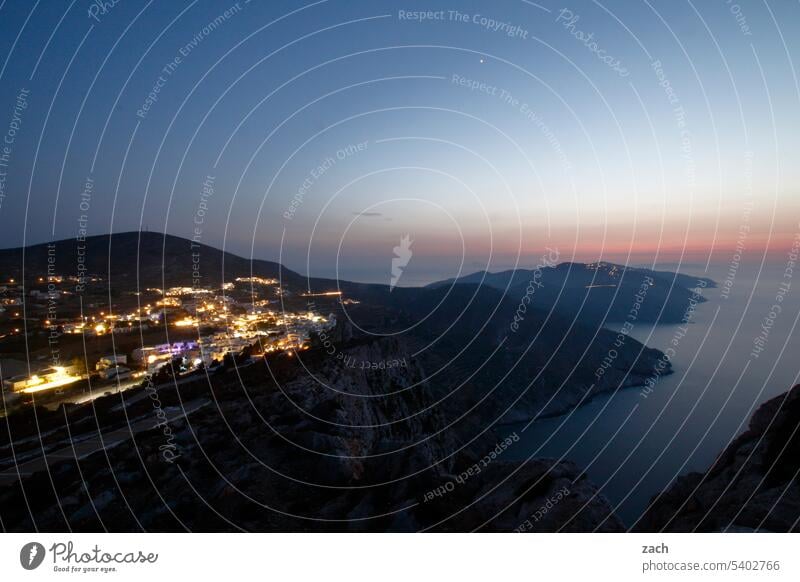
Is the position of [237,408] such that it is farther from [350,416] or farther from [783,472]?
[783,472]

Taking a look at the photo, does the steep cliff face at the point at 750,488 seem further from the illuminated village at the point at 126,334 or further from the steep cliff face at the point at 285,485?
the illuminated village at the point at 126,334

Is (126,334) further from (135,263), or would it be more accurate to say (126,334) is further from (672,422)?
(672,422)

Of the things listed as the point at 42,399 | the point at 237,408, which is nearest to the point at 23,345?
the point at 42,399

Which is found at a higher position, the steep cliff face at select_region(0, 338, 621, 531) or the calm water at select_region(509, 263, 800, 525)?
the steep cliff face at select_region(0, 338, 621, 531)

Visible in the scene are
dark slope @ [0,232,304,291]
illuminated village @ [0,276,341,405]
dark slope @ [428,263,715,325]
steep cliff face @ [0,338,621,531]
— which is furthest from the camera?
dark slope @ [428,263,715,325]

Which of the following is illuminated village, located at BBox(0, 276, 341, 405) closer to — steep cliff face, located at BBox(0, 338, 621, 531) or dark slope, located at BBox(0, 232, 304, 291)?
dark slope, located at BBox(0, 232, 304, 291)

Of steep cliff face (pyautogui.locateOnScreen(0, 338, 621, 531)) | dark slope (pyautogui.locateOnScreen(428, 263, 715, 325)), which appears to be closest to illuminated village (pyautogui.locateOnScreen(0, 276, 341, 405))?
steep cliff face (pyautogui.locateOnScreen(0, 338, 621, 531))

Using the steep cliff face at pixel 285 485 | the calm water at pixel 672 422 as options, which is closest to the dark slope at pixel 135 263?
the steep cliff face at pixel 285 485
